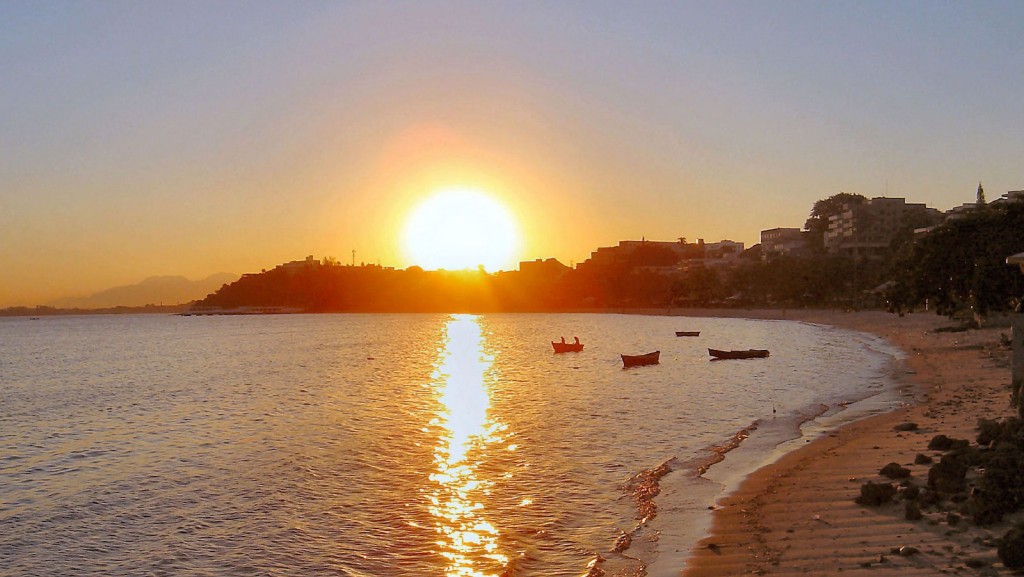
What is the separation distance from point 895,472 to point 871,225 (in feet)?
533

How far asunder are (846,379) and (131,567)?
34.6 m

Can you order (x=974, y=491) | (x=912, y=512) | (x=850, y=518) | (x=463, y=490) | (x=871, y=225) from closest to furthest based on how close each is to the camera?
(x=974, y=491) → (x=912, y=512) → (x=850, y=518) → (x=463, y=490) → (x=871, y=225)

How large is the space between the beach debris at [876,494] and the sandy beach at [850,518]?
0.13 metres

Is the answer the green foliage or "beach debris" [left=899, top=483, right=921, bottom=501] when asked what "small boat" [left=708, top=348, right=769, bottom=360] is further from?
"beach debris" [left=899, top=483, right=921, bottom=501]

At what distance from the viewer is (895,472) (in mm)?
13805

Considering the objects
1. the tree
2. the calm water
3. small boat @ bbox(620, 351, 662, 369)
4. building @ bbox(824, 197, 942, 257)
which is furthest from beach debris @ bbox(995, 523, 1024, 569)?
the tree

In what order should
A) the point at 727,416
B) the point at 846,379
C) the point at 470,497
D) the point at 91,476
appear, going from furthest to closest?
1. the point at 846,379
2. the point at 727,416
3. the point at 91,476
4. the point at 470,497

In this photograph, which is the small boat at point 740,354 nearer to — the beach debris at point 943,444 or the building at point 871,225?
the beach debris at point 943,444

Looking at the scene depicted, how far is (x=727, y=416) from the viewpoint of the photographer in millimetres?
28266

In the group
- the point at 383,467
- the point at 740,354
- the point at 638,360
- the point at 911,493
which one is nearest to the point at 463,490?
the point at 383,467

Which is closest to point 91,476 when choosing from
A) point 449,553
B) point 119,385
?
point 449,553

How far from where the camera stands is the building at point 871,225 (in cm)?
15075

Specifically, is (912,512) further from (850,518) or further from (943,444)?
(943,444)

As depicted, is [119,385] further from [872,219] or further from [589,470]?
[872,219]
